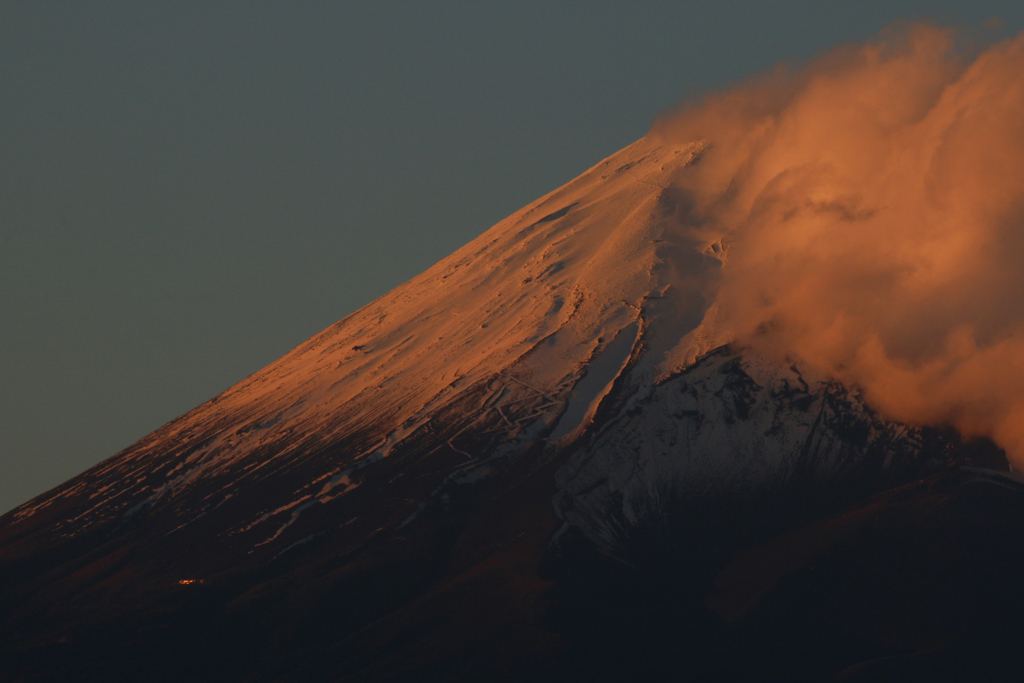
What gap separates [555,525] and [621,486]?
6.31 m

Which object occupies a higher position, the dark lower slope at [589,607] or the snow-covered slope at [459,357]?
the snow-covered slope at [459,357]

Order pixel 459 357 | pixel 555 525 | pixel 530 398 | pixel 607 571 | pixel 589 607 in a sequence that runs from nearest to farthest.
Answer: pixel 589 607 < pixel 607 571 < pixel 555 525 < pixel 530 398 < pixel 459 357

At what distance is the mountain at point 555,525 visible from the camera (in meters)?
93.2

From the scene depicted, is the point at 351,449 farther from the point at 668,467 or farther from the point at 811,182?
the point at 811,182

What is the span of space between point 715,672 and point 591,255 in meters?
52.6

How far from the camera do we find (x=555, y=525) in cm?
10194

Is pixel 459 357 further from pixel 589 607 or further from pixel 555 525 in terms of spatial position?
pixel 589 607

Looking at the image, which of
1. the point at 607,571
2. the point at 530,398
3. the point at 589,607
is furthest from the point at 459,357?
the point at 589,607

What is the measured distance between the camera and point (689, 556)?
331ft

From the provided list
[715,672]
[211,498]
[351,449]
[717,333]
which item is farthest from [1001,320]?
[211,498]

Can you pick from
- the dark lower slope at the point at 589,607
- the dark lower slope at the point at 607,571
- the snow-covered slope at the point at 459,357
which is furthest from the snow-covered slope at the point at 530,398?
the dark lower slope at the point at 589,607

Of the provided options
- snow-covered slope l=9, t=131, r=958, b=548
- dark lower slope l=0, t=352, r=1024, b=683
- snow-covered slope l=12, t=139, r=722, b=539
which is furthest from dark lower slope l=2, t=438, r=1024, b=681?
snow-covered slope l=12, t=139, r=722, b=539

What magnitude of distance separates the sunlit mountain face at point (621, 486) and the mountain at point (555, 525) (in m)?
0.23

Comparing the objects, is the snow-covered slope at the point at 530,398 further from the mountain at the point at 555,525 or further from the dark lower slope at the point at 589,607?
the dark lower slope at the point at 589,607
